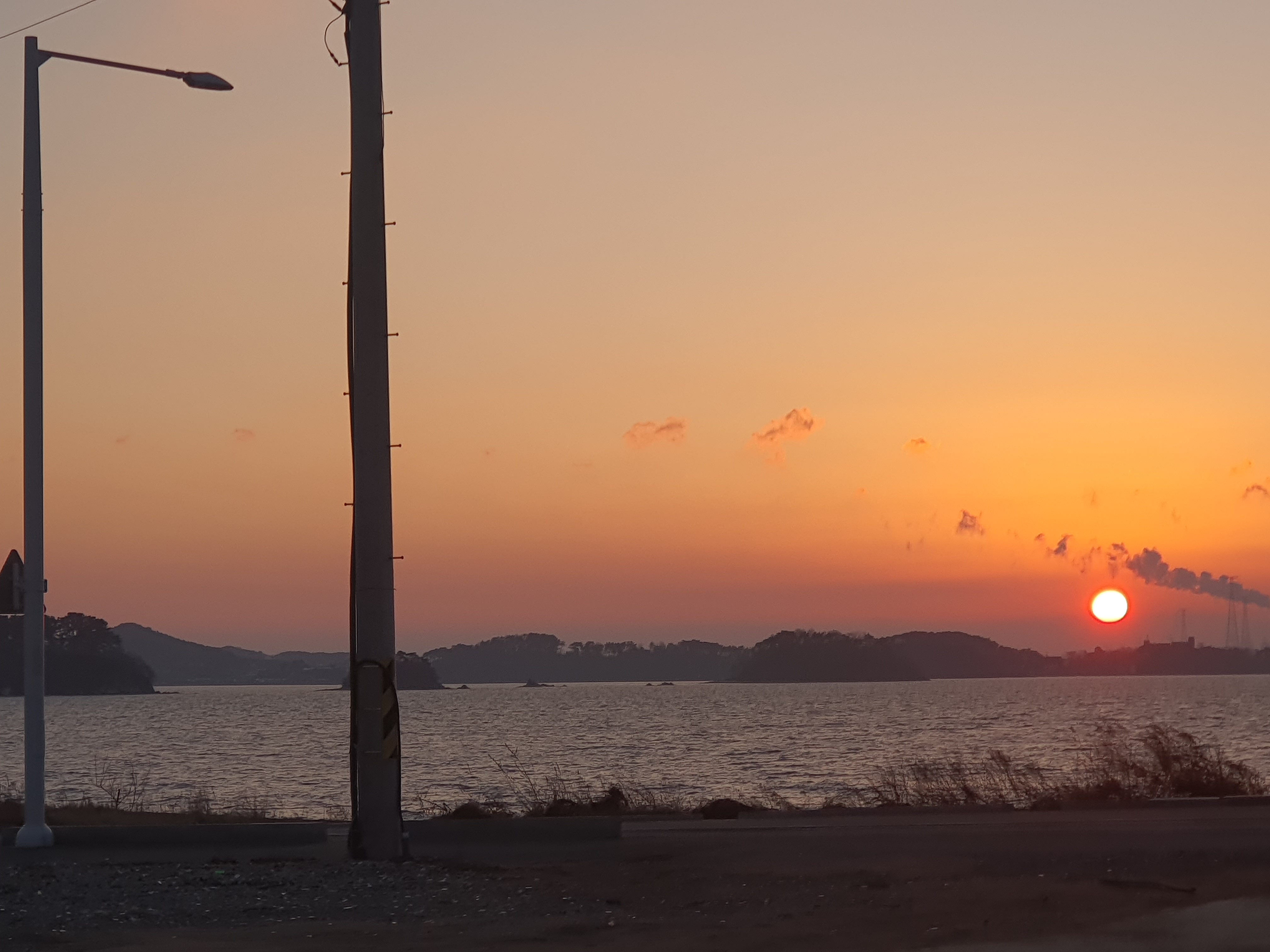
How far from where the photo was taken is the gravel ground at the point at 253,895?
467 inches

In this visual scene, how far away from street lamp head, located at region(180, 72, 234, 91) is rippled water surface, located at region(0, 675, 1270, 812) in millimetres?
21142

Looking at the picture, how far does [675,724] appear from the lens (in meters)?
109

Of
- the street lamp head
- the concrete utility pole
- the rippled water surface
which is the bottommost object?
the rippled water surface

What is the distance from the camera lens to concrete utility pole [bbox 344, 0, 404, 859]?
15.2m

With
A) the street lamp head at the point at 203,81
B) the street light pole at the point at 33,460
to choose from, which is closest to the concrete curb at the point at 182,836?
the street light pole at the point at 33,460

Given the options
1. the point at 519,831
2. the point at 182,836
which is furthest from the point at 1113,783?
the point at 182,836

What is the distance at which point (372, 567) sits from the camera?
15.2 m

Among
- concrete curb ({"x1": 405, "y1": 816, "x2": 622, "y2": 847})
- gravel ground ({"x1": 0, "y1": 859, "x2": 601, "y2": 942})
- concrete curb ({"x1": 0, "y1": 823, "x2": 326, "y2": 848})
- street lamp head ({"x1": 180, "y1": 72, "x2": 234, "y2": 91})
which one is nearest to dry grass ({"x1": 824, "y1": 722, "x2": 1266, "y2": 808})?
concrete curb ({"x1": 405, "y1": 816, "x2": 622, "y2": 847})

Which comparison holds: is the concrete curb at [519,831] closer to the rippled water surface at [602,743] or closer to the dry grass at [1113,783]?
the dry grass at [1113,783]

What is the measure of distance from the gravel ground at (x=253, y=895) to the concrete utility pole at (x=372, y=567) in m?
0.65

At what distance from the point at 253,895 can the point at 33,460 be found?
20.7 ft

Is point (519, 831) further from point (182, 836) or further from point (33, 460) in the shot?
point (33, 460)

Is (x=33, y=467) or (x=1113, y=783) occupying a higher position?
(x=33, y=467)

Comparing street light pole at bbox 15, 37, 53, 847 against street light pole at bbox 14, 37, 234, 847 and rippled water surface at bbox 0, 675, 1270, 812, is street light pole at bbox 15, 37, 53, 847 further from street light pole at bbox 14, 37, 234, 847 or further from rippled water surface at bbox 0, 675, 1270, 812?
rippled water surface at bbox 0, 675, 1270, 812
